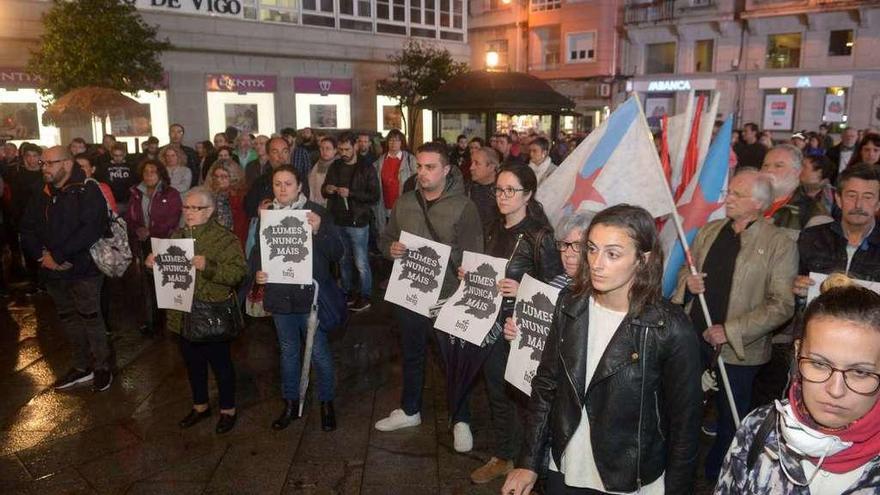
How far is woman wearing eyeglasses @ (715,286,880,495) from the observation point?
1.64 meters

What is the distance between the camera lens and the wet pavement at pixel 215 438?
4.25m

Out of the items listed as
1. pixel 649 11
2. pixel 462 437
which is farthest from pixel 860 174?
pixel 649 11

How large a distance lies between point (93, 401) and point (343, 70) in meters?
23.7

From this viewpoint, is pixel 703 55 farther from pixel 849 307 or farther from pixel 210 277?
pixel 849 307

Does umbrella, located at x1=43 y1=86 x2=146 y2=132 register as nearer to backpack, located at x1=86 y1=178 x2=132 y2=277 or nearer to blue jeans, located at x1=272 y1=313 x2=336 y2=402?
backpack, located at x1=86 y1=178 x2=132 y2=277

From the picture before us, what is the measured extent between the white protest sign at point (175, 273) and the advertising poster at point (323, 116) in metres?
22.9

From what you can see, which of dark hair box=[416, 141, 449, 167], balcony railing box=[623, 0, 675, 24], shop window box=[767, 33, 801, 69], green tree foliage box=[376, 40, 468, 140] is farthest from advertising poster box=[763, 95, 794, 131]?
dark hair box=[416, 141, 449, 167]

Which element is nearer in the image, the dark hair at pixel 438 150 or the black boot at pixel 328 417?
the dark hair at pixel 438 150

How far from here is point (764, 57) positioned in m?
29.9

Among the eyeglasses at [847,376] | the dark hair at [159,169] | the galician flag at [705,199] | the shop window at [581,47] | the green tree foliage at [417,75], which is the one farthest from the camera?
the shop window at [581,47]

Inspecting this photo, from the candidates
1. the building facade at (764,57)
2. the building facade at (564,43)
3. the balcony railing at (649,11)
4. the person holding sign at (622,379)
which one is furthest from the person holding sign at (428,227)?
the balcony railing at (649,11)

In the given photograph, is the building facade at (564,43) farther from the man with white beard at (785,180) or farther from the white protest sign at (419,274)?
the white protest sign at (419,274)

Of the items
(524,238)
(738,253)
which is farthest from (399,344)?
(738,253)

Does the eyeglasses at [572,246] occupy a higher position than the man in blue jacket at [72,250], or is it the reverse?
the eyeglasses at [572,246]
